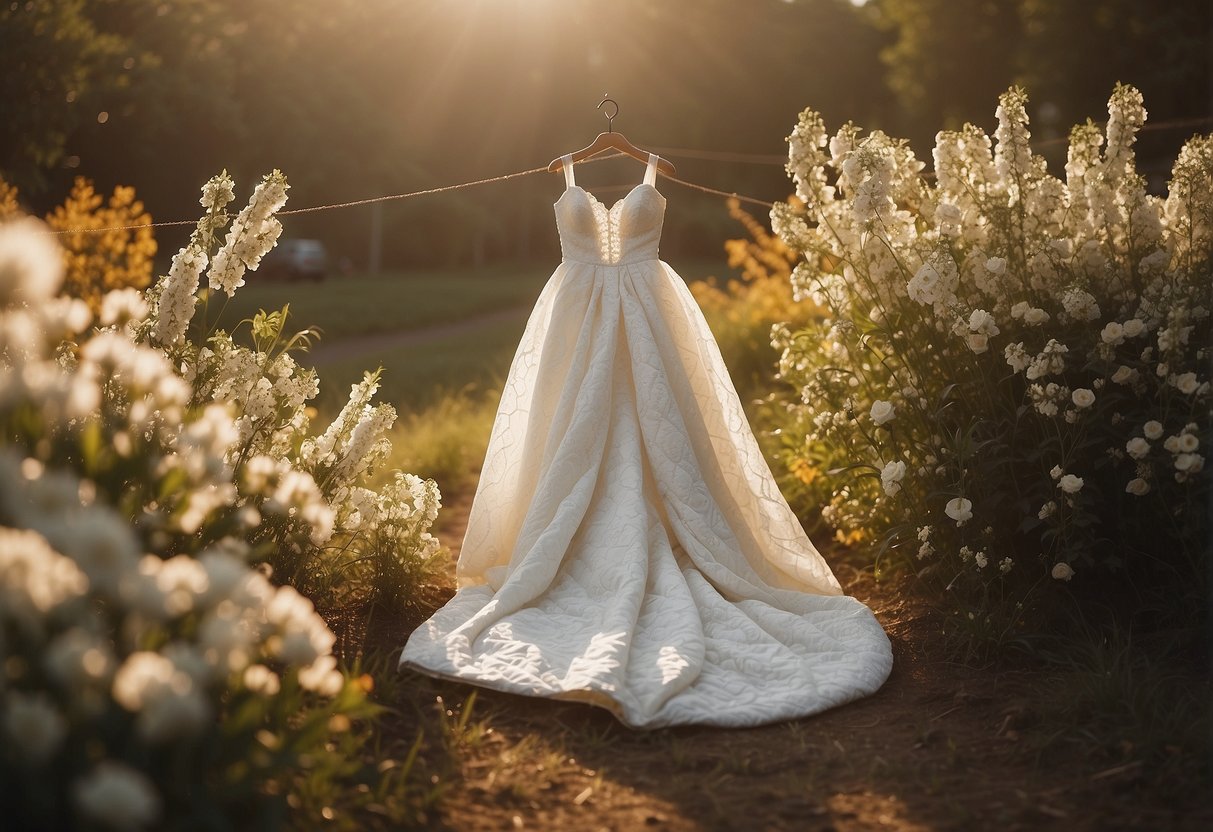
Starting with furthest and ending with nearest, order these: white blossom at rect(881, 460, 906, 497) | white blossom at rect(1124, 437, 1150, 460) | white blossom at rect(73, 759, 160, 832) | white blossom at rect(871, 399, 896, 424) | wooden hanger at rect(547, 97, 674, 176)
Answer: wooden hanger at rect(547, 97, 674, 176)
white blossom at rect(871, 399, 896, 424)
white blossom at rect(881, 460, 906, 497)
white blossom at rect(1124, 437, 1150, 460)
white blossom at rect(73, 759, 160, 832)

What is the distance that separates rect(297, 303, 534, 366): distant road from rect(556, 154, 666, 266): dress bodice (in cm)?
807

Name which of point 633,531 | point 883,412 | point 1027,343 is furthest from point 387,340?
point 1027,343

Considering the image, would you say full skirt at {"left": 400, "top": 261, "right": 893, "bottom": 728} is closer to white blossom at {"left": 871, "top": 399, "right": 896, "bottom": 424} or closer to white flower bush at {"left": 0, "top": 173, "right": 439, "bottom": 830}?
white blossom at {"left": 871, "top": 399, "right": 896, "bottom": 424}

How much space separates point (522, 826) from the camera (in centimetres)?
271

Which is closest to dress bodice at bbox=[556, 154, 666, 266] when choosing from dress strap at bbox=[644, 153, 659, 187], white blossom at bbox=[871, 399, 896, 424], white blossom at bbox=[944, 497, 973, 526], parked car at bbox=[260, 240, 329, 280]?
dress strap at bbox=[644, 153, 659, 187]

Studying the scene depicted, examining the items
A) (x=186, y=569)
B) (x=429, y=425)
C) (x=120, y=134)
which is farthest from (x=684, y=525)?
(x=120, y=134)

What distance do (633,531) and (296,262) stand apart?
861 inches

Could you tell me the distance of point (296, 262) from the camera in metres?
24.4

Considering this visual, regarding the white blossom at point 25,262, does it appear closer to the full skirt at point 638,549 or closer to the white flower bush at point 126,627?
the white flower bush at point 126,627

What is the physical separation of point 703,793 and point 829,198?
2.60 meters

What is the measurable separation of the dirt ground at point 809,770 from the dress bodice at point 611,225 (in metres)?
2.00

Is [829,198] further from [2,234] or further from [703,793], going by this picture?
[2,234]

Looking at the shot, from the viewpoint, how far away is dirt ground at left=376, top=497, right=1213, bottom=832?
2.71 meters

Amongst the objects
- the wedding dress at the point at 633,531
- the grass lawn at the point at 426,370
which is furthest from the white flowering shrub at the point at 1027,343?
the grass lawn at the point at 426,370
